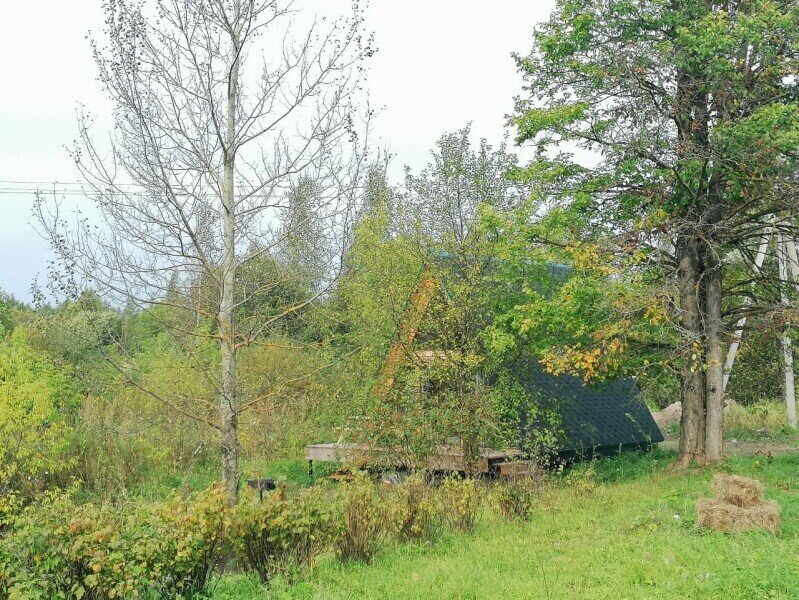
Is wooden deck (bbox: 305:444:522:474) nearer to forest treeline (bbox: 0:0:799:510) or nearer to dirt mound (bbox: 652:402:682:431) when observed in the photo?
forest treeline (bbox: 0:0:799:510)

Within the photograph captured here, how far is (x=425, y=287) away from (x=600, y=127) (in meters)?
4.09

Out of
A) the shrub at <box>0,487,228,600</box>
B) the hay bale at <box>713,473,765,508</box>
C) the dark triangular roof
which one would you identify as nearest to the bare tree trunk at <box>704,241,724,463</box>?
the dark triangular roof

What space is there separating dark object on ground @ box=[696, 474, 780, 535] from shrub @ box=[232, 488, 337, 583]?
12.2 feet

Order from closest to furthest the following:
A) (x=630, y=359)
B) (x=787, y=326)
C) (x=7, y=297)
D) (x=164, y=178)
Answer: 1. (x=164, y=178)
2. (x=787, y=326)
3. (x=630, y=359)
4. (x=7, y=297)

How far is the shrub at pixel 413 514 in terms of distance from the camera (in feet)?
28.3

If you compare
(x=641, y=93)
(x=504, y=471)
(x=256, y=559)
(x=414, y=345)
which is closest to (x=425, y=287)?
(x=414, y=345)

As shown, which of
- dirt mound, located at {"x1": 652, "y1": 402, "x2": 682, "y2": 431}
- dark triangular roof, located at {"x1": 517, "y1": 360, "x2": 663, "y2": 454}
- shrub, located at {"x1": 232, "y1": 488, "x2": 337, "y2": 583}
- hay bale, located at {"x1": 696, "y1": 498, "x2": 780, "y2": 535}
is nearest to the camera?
shrub, located at {"x1": 232, "y1": 488, "x2": 337, "y2": 583}

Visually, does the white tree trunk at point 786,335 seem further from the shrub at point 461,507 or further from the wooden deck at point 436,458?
the shrub at point 461,507

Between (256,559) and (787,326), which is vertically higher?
(787,326)

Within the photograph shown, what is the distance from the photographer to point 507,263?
14375 mm

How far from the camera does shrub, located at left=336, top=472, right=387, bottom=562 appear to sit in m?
7.94

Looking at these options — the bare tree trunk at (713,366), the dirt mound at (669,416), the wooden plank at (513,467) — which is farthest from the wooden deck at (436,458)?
the dirt mound at (669,416)

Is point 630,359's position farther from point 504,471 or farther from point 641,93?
point 641,93

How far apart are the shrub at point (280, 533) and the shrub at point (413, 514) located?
3.49 ft
